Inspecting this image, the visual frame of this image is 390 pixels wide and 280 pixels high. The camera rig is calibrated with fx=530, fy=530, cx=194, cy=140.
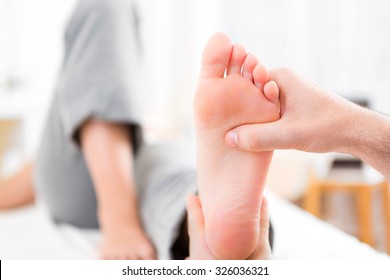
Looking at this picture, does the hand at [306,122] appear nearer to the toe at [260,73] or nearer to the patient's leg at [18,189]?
the toe at [260,73]

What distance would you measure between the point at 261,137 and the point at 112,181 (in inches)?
11.8

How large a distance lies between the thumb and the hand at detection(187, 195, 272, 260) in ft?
0.23

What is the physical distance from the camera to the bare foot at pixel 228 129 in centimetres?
44

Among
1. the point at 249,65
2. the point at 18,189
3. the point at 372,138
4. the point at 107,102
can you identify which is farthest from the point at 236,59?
the point at 18,189

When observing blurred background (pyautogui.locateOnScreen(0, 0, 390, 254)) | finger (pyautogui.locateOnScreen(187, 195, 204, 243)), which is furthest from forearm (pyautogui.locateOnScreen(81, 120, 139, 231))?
blurred background (pyautogui.locateOnScreen(0, 0, 390, 254))

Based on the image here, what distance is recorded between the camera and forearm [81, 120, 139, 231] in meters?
0.66

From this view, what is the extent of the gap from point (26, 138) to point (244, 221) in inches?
49.0

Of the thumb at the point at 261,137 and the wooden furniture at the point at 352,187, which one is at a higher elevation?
the thumb at the point at 261,137

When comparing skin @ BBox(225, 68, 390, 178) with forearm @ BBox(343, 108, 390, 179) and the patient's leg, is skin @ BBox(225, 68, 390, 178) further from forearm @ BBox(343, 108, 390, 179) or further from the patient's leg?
the patient's leg

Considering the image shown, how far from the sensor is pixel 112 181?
66 cm

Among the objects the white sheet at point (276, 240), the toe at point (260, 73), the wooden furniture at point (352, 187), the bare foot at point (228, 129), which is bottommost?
the wooden furniture at point (352, 187)

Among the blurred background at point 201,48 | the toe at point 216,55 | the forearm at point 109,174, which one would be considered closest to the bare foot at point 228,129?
the toe at point 216,55

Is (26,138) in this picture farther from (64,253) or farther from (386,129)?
(386,129)

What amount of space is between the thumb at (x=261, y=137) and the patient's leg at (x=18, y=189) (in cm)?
61
